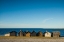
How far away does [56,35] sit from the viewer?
18.8 metres

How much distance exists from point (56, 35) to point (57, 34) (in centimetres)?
21

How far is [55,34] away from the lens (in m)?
19.2

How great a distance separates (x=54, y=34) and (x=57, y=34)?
0.45m

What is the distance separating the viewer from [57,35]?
60.8 ft

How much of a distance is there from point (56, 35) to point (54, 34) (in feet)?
1.02

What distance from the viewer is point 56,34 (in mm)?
18906

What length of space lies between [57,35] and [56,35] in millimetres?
264

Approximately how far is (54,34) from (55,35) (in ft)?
0.64

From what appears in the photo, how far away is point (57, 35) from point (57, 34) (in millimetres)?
167

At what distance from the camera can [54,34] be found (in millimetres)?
18984

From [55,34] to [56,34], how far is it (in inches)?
11.0
